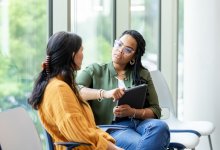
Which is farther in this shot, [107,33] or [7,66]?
[107,33]

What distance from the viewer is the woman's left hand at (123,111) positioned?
9.50 ft

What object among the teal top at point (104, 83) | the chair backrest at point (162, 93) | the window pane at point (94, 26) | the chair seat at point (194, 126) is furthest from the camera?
the chair backrest at point (162, 93)

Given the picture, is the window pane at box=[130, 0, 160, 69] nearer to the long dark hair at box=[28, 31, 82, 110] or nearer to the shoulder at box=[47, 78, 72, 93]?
the long dark hair at box=[28, 31, 82, 110]

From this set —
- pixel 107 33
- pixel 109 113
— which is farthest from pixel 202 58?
pixel 109 113

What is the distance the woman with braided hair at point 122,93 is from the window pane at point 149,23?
166 centimetres

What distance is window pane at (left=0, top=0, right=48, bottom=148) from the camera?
9.21 feet

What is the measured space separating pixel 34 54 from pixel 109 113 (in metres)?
0.65

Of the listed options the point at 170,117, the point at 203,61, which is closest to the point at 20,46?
the point at 170,117

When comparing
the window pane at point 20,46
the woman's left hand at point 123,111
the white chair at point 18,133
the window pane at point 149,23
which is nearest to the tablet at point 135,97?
the woman's left hand at point 123,111

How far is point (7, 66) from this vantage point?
9.30ft

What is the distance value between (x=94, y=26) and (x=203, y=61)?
1166mm

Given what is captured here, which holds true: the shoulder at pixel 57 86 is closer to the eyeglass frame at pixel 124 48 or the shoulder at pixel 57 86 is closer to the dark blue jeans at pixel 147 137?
the dark blue jeans at pixel 147 137

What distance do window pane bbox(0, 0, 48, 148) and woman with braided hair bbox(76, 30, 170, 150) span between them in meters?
0.36

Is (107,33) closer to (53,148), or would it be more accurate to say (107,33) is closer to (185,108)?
(185,108)
